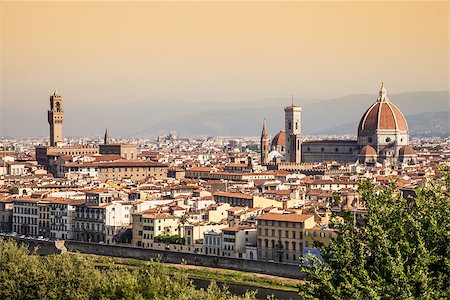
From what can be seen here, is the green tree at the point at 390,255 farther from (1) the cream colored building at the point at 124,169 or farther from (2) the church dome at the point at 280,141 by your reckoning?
(2) the church dome at the point at 280,141

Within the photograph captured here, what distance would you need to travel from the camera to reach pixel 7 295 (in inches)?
872

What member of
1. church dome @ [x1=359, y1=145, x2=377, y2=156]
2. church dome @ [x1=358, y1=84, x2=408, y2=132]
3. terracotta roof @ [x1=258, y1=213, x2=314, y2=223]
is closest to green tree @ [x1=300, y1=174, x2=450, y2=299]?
terracotta roof @ [x1=258, y1=213, x2=314, y2=223]

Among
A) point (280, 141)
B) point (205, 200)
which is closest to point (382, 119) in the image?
point (280, 141)

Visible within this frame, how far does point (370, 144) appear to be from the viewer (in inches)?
3263

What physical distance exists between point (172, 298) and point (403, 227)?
23.0 feet

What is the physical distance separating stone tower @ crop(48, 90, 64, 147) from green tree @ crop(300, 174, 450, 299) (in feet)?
254

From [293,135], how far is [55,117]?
22938mm

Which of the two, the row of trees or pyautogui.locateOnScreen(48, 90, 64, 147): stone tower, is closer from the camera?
the row of trees

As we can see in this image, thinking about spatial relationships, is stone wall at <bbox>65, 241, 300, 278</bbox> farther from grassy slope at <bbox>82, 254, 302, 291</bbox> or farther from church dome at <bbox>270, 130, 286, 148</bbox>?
church dome at <bbox>270, 130, 286, 148</bbox>

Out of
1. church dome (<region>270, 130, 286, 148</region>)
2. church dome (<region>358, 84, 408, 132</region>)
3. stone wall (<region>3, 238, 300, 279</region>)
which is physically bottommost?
stone wall (<region>3, 238, 300, 279</region>)

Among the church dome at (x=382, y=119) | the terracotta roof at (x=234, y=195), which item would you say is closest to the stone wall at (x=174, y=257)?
the terracotta roof at (x=234, y=195)

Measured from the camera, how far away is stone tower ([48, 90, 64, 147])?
8956cm

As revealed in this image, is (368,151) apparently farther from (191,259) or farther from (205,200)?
(191,259)

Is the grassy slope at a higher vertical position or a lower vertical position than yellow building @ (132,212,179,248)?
lower
